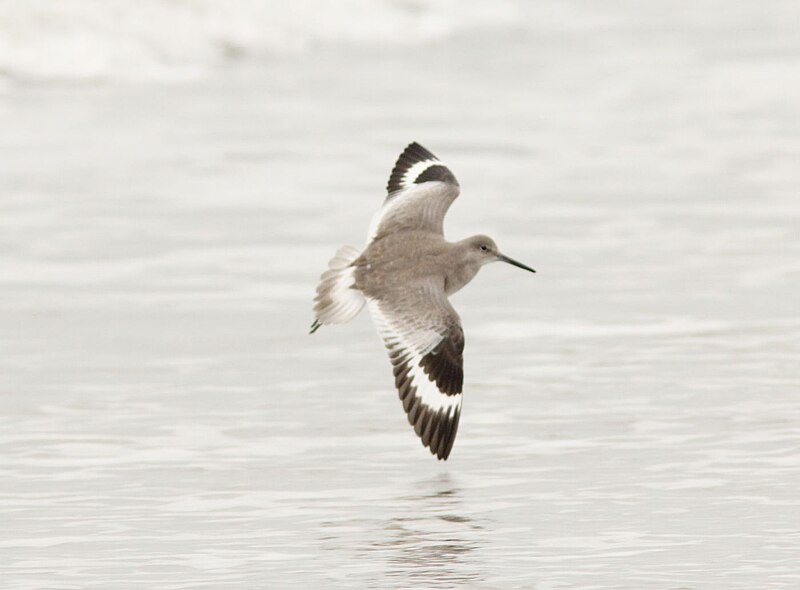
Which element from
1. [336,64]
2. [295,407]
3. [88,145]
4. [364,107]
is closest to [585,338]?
[295,407]

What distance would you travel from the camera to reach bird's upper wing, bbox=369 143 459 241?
949 cm

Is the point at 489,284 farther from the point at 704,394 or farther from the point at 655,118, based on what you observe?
the point at 655,118

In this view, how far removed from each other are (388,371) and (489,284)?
1.94 meters

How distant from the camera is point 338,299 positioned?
889cm

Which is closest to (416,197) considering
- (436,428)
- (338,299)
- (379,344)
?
(379,344)

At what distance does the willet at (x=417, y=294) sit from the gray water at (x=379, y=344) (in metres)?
0.22

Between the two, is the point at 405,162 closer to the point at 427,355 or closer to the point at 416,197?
the point at 416,197

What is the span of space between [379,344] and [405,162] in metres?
0.83

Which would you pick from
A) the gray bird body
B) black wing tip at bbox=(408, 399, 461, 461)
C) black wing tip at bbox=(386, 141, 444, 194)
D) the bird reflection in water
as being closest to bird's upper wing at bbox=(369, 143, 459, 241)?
black wing tip at bbox=(386, 141, 444, 194)

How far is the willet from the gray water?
0.73 ft

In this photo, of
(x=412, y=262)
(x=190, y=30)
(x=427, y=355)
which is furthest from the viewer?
(x=190, y=30)

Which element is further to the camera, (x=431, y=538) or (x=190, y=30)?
(x=190, y=30)

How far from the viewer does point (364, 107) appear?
670 inches

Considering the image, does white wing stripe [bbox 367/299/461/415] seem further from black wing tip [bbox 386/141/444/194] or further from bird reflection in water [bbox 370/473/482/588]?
black wing tip [bbox 386/141/444/194]
